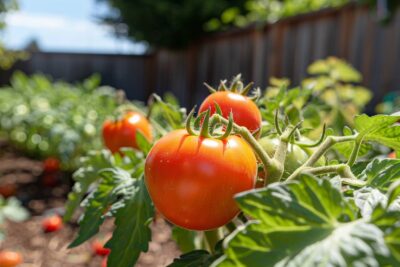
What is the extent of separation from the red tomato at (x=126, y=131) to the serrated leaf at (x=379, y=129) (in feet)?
2.03

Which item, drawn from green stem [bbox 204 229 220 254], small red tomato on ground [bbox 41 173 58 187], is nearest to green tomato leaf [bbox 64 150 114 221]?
green stem [bbox 204 229 220 254]

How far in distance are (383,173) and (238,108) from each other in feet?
0.73

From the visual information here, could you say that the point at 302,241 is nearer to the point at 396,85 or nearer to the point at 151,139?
the point at 151,139

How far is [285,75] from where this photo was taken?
22.9 ft

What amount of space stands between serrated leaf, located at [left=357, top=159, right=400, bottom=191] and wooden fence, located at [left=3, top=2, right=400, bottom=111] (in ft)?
16.0

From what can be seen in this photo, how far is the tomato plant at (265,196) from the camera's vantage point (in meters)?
0.42

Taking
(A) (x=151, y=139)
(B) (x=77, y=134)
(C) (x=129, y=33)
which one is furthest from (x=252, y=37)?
(A) (x=151, y=139)

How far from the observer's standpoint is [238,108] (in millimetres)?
674

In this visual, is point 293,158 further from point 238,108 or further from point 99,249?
point 99,249

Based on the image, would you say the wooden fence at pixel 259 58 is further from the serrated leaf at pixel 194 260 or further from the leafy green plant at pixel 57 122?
the serrated leaf at pixel 194 260

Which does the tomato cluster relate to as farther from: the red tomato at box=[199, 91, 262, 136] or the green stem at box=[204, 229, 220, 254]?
the green stem at box=[204, 229, 220, 254]

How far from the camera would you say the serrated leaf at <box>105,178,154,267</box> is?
0.73 metres

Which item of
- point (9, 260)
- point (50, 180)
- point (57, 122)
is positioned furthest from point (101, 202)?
point (57, 122)

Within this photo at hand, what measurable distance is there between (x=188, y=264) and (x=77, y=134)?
11.1 ft
